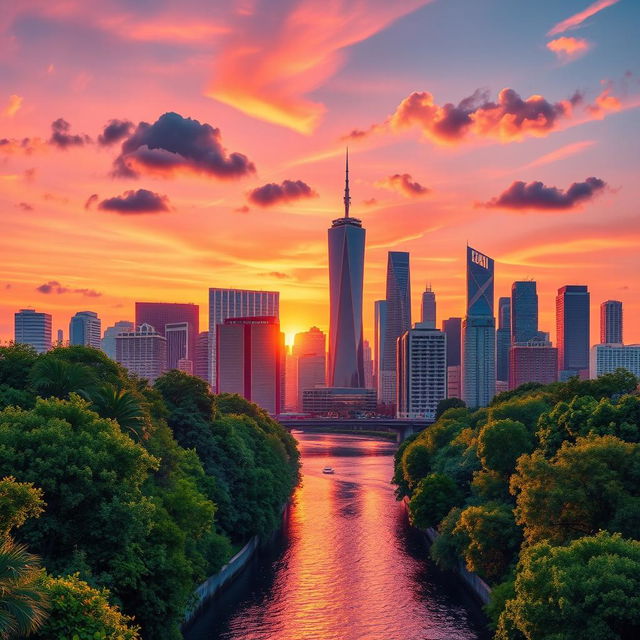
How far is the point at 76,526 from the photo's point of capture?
136 ft

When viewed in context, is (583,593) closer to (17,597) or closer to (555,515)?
(555,515)

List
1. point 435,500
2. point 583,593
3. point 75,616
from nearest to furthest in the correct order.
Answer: point 75,616, point 583,593, point 435,500

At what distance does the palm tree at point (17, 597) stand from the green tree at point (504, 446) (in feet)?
175

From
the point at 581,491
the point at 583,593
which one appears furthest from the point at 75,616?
the point at 581,491

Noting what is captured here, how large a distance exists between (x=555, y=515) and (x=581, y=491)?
242 cm

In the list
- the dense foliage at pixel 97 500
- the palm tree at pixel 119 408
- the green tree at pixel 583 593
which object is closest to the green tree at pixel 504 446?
the dense foliage at pixel 97 500

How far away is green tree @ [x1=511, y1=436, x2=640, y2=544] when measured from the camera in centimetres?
4994

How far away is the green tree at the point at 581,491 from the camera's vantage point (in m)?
49.9

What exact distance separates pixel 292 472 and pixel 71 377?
257ft

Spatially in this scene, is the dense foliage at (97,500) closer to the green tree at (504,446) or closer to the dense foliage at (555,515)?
the dense foliage at (555,515)

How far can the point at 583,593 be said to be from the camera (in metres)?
37.1

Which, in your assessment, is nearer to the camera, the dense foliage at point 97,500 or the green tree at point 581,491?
the dense foliage at point 97,500

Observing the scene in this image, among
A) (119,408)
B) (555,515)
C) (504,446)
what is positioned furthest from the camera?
(504,446)

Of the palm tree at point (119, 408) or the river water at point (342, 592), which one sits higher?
the palm tree at point (119, 408)
